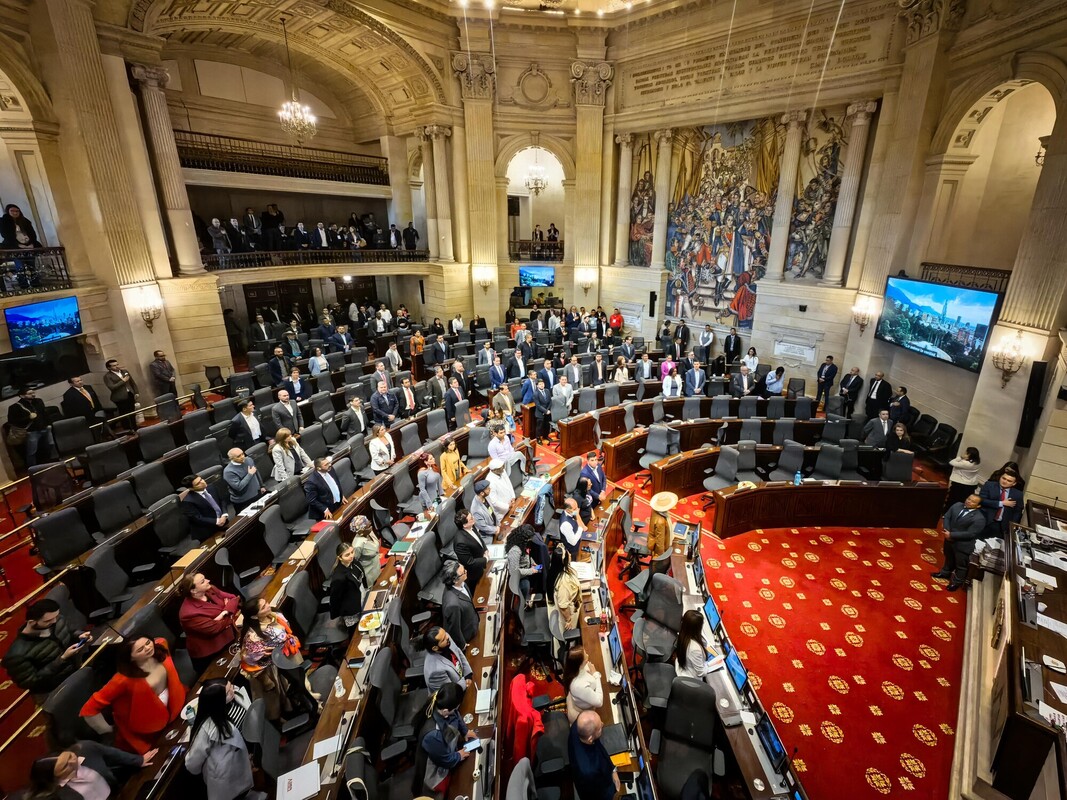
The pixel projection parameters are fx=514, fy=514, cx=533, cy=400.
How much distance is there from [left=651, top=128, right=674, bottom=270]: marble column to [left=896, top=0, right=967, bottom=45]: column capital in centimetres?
614

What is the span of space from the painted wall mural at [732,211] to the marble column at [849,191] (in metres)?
0.39

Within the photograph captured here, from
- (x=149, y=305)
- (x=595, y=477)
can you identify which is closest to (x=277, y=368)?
(x=149, y=305)

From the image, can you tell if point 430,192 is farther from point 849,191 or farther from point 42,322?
point 849,191

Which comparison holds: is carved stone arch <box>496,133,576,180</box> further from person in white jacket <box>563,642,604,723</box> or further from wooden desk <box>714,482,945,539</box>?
person in white jacket <box>563,642,604,723</box>

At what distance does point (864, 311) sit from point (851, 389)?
1.95 metres

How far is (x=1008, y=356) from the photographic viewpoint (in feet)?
26.0

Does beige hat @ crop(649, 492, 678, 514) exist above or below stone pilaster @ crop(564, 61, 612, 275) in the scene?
below

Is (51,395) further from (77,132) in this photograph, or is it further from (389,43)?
(389,43)

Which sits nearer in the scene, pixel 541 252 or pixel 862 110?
pixel 862 110

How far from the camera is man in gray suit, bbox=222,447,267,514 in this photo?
6.30m

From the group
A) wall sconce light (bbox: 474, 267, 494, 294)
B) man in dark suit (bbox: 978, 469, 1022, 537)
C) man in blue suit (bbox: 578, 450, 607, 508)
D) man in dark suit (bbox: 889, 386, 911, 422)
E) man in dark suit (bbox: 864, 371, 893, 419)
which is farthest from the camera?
wall sconce light (bbox: 474, 267, 494, 294)

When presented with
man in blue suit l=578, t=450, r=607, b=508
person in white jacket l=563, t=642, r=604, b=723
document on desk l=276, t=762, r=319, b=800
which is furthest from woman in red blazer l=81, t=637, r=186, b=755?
man in blue suit l=578, t=450, r=607, b=508

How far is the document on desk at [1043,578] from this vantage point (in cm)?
500

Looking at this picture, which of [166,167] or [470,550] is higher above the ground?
[166,167]
